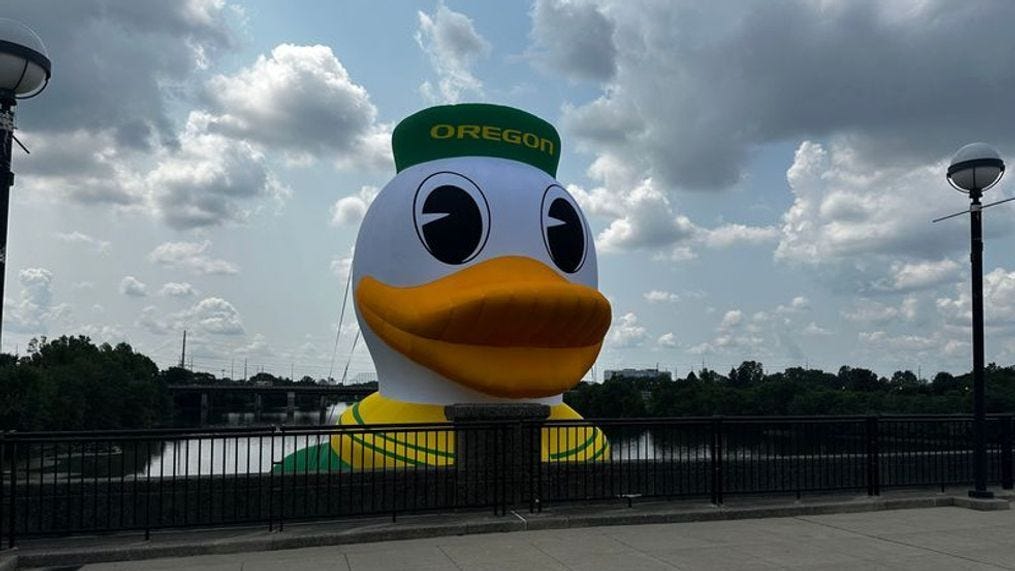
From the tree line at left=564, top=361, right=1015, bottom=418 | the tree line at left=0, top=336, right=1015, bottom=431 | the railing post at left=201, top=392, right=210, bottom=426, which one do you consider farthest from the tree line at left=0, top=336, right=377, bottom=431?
the tree line at left=564, top=361, right=1015, bottom=418

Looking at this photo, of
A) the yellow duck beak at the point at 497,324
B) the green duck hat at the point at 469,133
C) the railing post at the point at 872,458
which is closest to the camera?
the railing post at the point at 872,458

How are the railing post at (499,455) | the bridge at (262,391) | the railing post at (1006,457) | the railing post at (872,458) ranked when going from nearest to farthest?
1. the railing post at (499,455)
2. the railing post at (872,458)
3. the railing post at (1006,457)
4. the bridge at (262,391)

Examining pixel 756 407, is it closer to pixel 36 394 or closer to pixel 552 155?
pixel 36 394

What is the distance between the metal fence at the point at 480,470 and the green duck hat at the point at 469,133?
14.0 feet

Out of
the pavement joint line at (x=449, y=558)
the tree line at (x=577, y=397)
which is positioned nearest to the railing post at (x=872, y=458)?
the pavement joint line at (x=449, y=558)

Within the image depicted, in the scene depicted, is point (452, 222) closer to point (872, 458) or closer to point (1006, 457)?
point (872, 458)

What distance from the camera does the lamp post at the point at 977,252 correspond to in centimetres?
1009

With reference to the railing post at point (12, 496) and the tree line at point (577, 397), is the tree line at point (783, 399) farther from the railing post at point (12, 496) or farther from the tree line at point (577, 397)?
the railing post at point (12, 496)

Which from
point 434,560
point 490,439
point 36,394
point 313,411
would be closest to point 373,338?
point 490,439

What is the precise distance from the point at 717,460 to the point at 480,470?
2847 mm

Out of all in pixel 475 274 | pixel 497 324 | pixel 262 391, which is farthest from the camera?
pixel 262 391

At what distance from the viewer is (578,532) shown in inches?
333

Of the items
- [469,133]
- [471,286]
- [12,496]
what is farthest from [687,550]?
[469,133]

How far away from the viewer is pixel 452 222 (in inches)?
448
